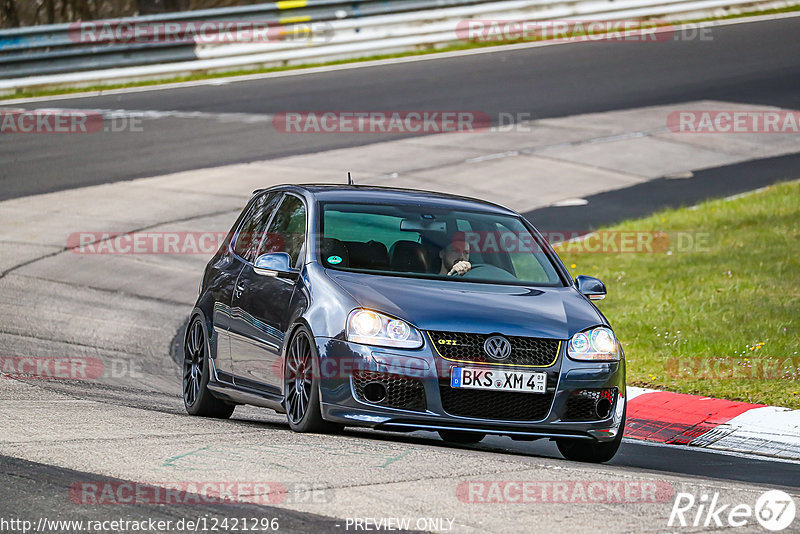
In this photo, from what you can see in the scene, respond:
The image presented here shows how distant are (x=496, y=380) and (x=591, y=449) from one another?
1.02 meters

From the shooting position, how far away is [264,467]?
257 inches

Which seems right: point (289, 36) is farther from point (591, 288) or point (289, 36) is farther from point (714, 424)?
point (591, 288)

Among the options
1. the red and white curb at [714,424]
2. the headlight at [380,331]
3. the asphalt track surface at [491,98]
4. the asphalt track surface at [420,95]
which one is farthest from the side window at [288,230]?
the asphalt track surface at [420,95]

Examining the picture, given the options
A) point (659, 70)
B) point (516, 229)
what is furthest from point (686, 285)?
point (659, 70)

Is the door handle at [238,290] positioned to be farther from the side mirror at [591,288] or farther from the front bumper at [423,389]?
the side mirror at [591,288]

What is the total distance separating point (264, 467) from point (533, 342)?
1920 millimetres

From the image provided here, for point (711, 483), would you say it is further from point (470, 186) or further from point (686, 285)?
point (470, 186)

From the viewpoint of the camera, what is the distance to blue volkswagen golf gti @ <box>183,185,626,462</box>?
7539 millimetres

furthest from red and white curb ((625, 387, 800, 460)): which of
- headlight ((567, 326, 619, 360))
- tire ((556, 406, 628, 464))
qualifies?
headlight ((567, 326, 619, 360))

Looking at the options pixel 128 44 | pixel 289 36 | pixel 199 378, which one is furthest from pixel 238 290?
pixel 289 36

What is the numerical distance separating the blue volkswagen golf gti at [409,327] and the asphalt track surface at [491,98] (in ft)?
33.3

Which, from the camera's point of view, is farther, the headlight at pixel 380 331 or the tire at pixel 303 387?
the tire at pixel 303 387

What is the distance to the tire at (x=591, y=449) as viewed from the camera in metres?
8.12

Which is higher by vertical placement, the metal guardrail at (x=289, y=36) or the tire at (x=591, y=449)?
the metal guardrail at (x=289, y=36)
